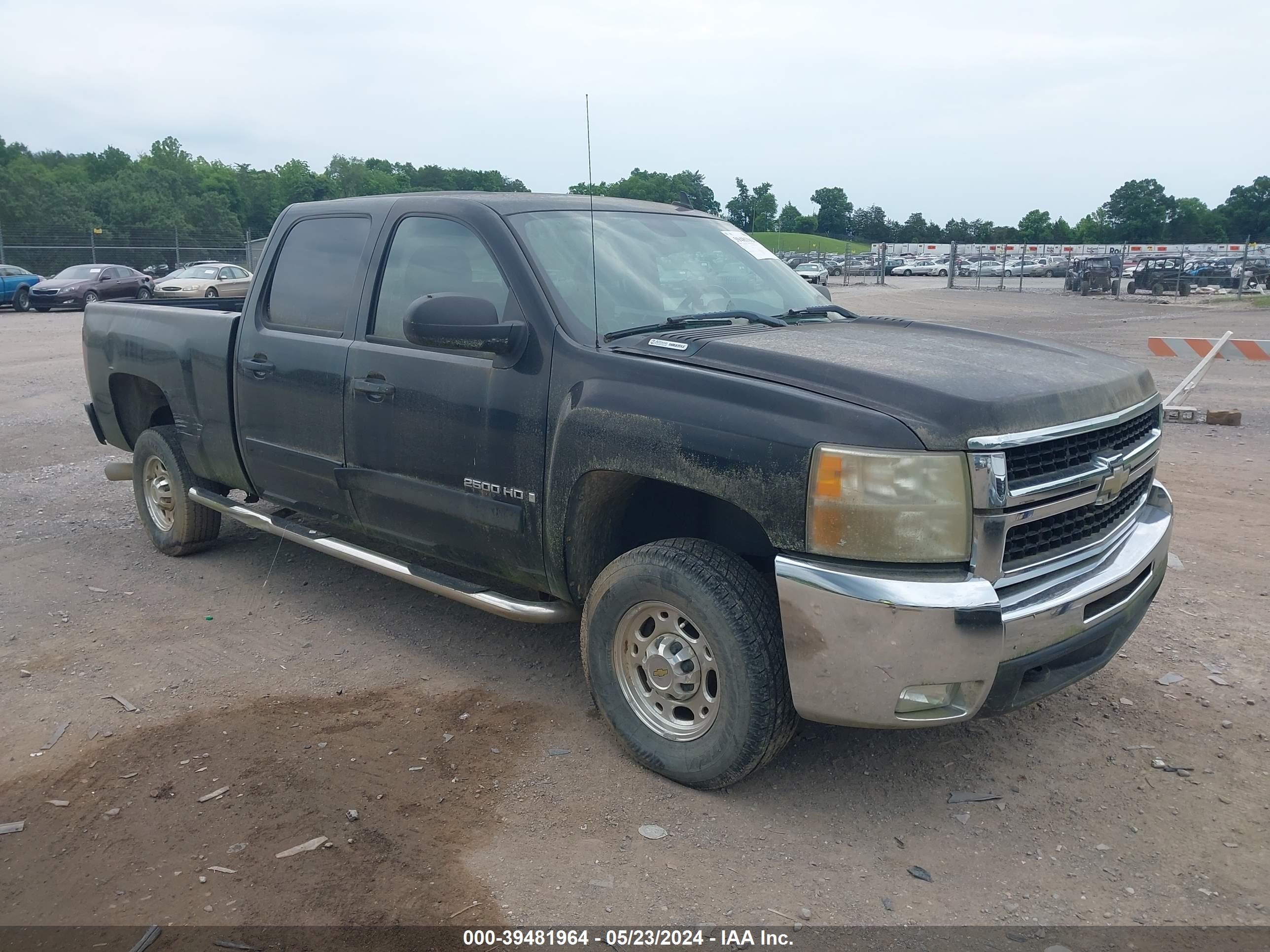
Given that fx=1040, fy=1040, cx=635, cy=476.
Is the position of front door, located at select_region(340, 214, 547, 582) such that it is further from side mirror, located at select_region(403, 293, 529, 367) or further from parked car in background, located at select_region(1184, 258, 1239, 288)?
parked car in background, located at select_region(1184, 258, 1239, 288)

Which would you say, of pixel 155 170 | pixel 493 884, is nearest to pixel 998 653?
pixel 493 884

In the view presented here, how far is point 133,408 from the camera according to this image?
21.4 ft

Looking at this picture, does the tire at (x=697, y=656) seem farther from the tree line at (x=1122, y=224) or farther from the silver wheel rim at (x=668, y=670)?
the tree line at (x=1122, y=224)

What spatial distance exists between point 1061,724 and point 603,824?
1.86 metres

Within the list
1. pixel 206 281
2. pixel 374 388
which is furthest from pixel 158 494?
pixel 206 281

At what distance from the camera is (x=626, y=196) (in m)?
5.41

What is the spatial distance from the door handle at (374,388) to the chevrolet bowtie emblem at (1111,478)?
2727 millimetres

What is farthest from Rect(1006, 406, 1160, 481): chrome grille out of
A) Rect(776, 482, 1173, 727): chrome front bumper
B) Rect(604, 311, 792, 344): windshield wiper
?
Rect(604, 311, 792, 344): windshield wiper

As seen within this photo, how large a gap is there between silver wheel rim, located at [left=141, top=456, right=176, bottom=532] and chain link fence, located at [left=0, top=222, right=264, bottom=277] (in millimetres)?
31120

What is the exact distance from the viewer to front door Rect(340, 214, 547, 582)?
3928mm

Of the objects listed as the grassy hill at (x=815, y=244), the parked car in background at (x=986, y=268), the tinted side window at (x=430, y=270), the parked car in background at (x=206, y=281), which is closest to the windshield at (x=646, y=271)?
the tinted side window at (x=430, y=270)

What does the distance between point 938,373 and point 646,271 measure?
146 cm

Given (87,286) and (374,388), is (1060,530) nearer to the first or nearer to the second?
(374,388)

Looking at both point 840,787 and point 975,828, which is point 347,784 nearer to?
point 840,787
